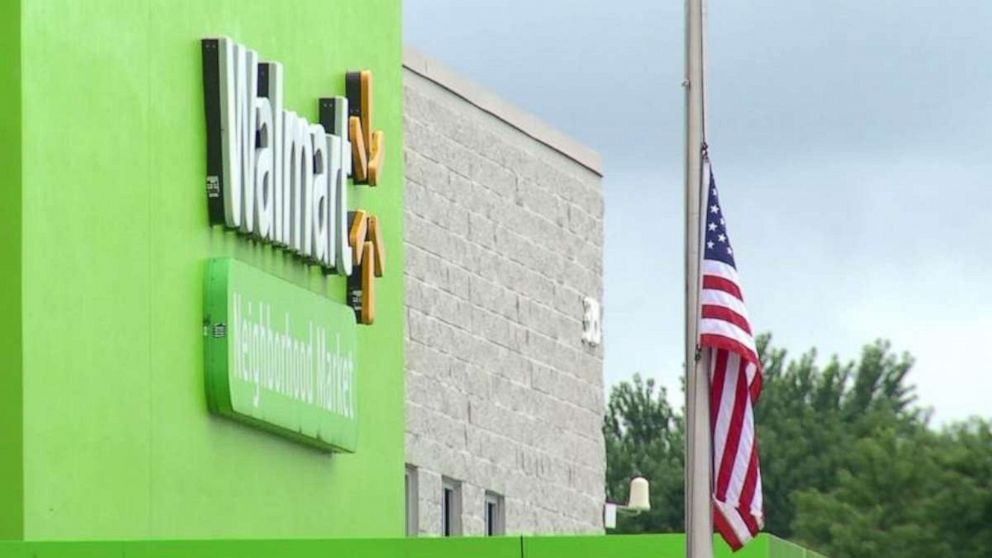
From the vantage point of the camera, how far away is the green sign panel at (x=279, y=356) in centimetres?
2411

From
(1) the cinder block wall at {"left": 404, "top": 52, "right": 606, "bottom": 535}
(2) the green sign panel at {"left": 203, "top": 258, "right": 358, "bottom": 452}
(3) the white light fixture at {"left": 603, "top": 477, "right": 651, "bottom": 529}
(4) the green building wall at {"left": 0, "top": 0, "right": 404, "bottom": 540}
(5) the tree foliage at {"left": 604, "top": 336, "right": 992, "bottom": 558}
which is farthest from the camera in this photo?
(5) the tree foliage at {"left": 604, "top": 336, "right": 992, "bottom": 558}

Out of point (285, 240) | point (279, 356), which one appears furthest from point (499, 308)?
point (279, 356)

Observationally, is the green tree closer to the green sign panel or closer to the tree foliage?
the tree foliage

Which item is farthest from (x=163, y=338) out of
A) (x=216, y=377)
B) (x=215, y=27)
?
(x=215, y=27)

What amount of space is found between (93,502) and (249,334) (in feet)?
12.1

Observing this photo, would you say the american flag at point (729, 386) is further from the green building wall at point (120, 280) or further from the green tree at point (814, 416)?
the green tree at point (814, 416)

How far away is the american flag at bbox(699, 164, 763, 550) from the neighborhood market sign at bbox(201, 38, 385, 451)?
17.2 feet

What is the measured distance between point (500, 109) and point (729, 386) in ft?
47.7

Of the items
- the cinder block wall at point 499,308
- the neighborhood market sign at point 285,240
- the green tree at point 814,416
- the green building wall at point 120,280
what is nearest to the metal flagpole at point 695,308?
the green building wall at point 120,280

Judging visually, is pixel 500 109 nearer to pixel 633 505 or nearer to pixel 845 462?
pixel 633 505

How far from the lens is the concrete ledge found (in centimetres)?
3256

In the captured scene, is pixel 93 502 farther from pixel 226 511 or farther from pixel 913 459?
pixel 913 459

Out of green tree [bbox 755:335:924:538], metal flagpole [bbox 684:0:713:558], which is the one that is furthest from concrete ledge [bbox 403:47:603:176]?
green tree [bbox 755:335:924:538]

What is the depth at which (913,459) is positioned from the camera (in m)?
68.8
